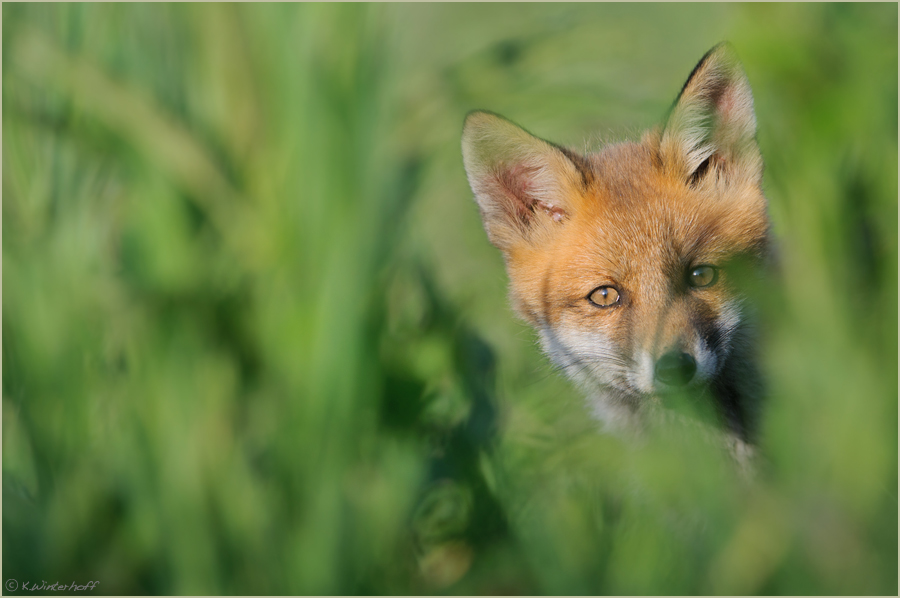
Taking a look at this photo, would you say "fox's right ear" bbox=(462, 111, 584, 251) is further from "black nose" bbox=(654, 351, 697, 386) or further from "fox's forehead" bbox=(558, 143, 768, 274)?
"black nose" bbox=(654, 351, 697, 386)

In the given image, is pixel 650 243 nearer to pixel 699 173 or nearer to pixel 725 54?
pixel 699 173

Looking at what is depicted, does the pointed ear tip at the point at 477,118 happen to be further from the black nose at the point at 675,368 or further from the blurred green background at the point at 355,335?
the black nose at the point at 675,368

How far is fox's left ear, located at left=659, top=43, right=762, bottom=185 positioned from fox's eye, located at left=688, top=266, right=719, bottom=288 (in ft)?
0.40

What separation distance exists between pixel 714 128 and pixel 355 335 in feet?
1.53

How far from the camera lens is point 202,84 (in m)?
1.02

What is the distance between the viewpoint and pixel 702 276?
895 mm

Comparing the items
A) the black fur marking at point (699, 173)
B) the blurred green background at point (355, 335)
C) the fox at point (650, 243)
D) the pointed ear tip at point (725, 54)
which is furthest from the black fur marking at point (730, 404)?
the pointed ear tip at point (725, 54)

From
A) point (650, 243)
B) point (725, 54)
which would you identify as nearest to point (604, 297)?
point (650, 243)

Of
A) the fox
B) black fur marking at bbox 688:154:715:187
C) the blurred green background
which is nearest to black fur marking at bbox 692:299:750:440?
the fox

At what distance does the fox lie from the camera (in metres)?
0.86

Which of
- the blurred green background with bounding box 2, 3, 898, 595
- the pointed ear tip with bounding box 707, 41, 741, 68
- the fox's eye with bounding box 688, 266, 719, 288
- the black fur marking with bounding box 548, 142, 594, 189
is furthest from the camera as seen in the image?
the black fur marking with bounding box 548, 142, 594, 189

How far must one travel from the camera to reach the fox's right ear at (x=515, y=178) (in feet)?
3.00

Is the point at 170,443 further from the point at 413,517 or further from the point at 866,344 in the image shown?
the point at 866,344

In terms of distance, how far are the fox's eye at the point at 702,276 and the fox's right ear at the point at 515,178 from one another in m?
0.19
